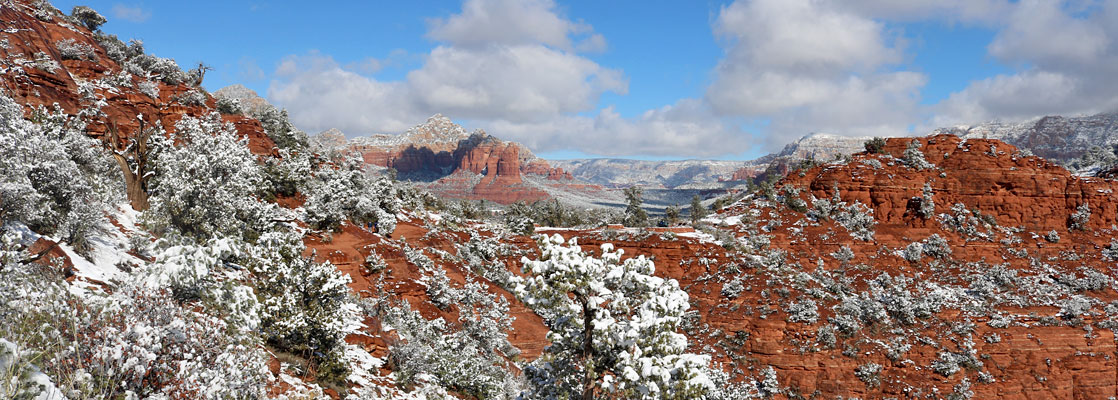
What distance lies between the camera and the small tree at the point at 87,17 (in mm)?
51531

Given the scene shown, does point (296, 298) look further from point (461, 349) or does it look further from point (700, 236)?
point (700, 236)

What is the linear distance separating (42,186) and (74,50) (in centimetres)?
3130

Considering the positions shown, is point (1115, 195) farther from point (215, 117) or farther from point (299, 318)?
point (215, 117)

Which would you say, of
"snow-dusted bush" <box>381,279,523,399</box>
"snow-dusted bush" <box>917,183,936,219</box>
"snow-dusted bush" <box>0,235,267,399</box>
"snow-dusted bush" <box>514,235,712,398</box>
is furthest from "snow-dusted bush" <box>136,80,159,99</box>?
"snow-dusted bush" <box>917,183,936,219</box>

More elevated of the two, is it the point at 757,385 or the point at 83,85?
the point at 83,85

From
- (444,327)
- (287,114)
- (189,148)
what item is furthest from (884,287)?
(287,114)

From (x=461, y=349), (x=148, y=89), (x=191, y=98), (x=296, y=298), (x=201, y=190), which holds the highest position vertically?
(x=148, y=89)

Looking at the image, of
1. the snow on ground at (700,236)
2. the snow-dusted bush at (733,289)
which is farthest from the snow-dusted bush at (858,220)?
the snow-dusted bush at (733,289)

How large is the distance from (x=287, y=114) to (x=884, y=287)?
187ft

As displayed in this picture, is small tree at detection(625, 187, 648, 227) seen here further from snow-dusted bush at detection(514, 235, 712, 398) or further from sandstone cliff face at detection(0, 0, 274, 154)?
snow-dusted bush at detection(514, 235, 712, 398)

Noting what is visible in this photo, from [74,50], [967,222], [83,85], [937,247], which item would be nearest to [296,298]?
[83,85]

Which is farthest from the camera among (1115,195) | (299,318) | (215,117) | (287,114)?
(287,114)

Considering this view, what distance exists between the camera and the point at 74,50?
35.1m

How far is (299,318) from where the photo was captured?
1329 cm
